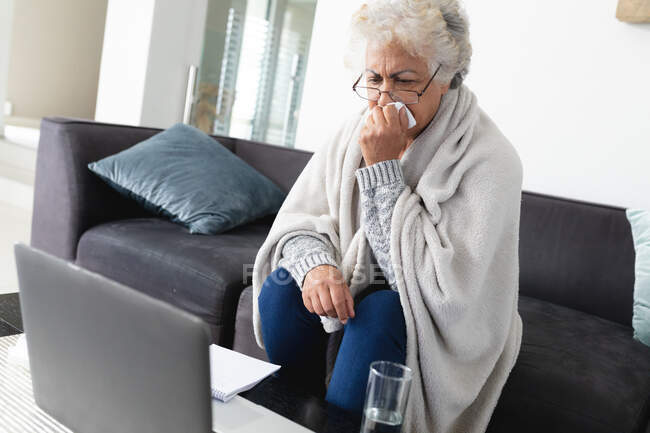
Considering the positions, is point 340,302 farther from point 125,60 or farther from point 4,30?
point 4,30

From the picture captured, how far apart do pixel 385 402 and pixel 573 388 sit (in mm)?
686

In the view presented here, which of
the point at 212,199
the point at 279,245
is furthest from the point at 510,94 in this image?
the point at 279,245

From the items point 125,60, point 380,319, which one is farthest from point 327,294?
point 125,60

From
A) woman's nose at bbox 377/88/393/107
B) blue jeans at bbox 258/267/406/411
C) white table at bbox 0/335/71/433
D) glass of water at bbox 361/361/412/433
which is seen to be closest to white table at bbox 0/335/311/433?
white table at bbox 0/335/71/433

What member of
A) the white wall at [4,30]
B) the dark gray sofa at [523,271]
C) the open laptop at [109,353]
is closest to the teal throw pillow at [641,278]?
the dark gray sofa at [523,271]

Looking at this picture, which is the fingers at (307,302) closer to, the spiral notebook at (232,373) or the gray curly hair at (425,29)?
the spiral notebook at (232,373)

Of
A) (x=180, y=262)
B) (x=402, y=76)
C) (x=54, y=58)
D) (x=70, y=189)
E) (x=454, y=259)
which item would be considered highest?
(x=54, y=58)

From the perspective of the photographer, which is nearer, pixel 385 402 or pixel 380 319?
pixel 385 402

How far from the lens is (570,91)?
215 centimetres

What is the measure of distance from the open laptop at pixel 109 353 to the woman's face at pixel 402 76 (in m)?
0.83

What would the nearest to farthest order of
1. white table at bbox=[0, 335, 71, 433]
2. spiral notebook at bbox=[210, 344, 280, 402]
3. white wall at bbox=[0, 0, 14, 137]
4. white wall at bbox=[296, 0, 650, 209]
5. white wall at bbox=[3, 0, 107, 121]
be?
white table at bbox=[0, 335, 71, 433] < spiral notebook at bbox=[210, 344, 280, 402] < white wall at bbox=[296, 0, 650, 209] < white wall at bbox=[0, 0, 14, 137] < white wall at bbox=[3, 0, 107, 121]

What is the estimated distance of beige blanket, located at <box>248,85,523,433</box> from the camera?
1.18m

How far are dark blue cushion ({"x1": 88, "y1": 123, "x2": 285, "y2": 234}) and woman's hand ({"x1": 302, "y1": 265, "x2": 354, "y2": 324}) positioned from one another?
875 millimetres

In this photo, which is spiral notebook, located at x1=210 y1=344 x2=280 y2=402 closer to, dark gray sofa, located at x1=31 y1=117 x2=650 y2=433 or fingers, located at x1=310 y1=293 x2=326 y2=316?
fingers, located at x1=310 y1=293 x2=326 y2=316
